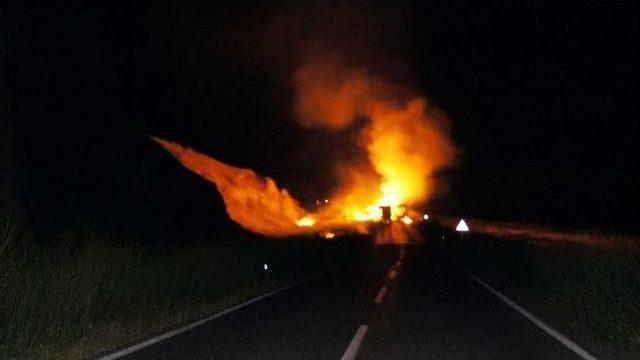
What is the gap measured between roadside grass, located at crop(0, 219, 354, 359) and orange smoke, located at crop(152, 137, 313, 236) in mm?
41301

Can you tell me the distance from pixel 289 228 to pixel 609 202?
50.9 m

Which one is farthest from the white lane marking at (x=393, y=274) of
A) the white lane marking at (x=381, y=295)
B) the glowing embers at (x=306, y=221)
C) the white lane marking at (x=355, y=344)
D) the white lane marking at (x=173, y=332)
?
the glowing embers at (x=306, y=221)

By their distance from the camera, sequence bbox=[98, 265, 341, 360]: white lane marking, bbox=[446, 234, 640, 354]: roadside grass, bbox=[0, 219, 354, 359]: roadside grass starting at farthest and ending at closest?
1. bbox=[446, 234, 640, 354]: roadside grass
2. bbox=[0, 219, 354, 359]: roadside grass
3. bbox=[98, 265, 341, 360]: white lane marking

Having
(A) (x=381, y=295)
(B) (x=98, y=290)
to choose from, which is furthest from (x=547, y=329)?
(B) (x=98, y=290)

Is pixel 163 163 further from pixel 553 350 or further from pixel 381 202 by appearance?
pixel 381 202

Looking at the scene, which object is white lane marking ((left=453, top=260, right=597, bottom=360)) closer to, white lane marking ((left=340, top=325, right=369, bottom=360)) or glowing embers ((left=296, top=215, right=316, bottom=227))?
white lane marking ((left=340, top=325, right=369, bottom=360))

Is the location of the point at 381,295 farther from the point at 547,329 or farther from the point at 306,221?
the point at 306,221

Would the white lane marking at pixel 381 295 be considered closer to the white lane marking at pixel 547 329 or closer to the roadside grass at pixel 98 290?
the white lane marking at pixel 547 329

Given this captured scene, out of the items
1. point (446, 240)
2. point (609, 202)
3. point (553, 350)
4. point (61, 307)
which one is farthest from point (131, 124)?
point (609, 202)

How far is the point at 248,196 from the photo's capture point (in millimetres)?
74125

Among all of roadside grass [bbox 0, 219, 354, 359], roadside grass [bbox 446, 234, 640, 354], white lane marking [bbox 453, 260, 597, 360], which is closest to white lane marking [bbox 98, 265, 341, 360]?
roadside grass [bbox 0, 219, 354, 359]

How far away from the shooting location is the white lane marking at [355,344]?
9.83m

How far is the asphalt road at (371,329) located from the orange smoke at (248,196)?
1726 inches

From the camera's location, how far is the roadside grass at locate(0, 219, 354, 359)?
10586mm
